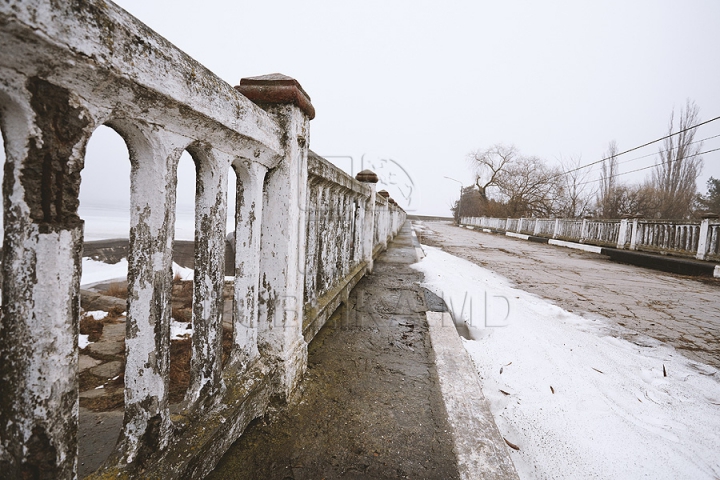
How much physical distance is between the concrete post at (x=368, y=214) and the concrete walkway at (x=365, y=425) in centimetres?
221

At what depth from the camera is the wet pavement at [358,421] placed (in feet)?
3.67

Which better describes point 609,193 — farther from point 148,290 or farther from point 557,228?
point 148,290

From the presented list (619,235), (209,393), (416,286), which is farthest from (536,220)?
(209,393)

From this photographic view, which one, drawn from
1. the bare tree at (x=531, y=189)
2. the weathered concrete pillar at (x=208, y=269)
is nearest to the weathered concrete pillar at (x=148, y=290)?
the weathered concrete pillar at (x=208, y=269)

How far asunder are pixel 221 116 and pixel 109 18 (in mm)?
367

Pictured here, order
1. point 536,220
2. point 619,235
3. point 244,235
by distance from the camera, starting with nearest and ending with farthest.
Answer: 1. point 244,235
2. point 619,235
3. point 536,220

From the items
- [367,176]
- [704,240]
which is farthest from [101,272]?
[704,240]

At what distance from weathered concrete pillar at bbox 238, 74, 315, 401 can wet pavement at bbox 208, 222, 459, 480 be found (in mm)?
188

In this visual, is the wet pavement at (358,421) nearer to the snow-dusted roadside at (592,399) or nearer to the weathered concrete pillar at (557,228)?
the snow-dusted roadside at (592,399)

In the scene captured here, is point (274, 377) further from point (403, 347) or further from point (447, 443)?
point (403, 347)

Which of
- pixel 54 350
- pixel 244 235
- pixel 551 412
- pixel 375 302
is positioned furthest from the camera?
pixel 375 302

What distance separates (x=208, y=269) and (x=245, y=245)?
24 cm

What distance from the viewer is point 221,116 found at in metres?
0.94

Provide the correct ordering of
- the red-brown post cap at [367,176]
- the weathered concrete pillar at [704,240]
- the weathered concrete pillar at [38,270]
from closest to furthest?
the weathered concrete pillar at [38,270], the red-brown post cap at [367,176], the weathered concrete pillar at [704,240]
